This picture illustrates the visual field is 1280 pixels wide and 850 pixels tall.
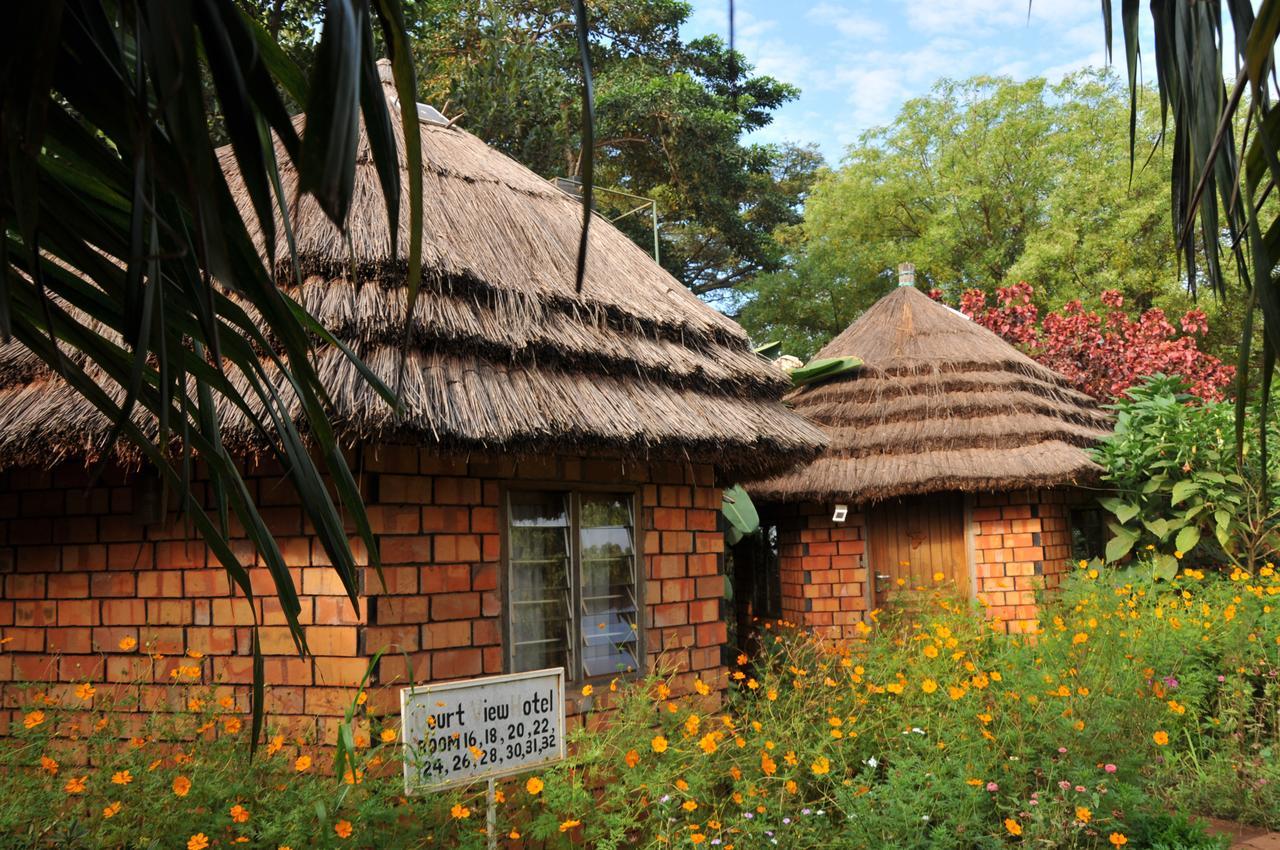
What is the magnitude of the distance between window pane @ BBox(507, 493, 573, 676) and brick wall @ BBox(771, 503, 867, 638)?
563 cm

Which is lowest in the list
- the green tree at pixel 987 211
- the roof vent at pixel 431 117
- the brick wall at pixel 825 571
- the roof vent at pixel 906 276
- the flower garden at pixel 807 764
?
the flower garden at pixel 807 764

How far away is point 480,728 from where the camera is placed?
4012 mm

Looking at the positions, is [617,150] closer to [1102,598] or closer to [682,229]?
[682,229]

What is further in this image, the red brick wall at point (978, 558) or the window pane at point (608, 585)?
the red brick wall at point (978, 558)

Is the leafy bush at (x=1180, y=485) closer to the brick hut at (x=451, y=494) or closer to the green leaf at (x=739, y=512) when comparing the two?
the green leaf at (x=739, y=512)

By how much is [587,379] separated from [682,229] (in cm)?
1724

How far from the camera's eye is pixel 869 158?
22859 mm

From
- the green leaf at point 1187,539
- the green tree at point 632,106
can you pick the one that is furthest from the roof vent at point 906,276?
the green leaf at point 1187,539

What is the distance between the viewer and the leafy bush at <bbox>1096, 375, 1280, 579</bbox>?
9.30 metres

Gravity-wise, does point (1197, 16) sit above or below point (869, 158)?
below

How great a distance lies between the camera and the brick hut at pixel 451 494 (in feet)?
15.8

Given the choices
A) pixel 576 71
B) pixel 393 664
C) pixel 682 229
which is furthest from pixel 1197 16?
pixel 682 229

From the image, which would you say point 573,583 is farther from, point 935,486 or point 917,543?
point 917,543

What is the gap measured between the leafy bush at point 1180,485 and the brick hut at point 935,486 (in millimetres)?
391
